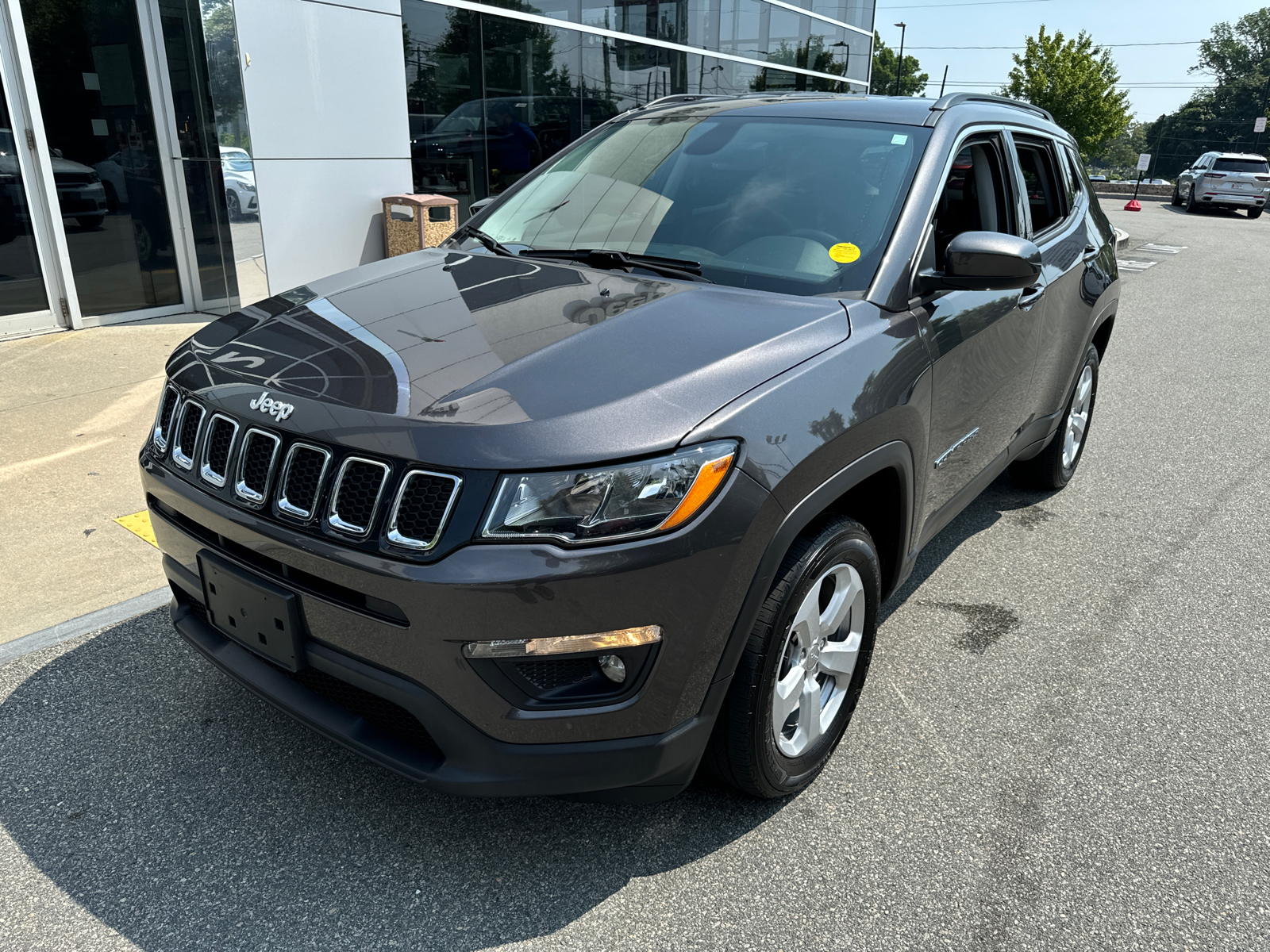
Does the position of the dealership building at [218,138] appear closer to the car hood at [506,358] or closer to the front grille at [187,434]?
the car hood at [506,358]

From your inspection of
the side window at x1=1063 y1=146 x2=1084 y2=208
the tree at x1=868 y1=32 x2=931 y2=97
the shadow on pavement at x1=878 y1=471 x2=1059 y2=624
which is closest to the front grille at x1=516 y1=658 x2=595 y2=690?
the shadow on pavement at x1=878 y1=471 x2=1059 y2=624

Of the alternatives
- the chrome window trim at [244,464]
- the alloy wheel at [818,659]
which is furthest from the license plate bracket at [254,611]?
the alloy wheel at [818,659]

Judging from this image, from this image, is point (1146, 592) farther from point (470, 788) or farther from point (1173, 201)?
point (1173, 201)

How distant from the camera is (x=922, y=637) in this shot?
356 centimetres

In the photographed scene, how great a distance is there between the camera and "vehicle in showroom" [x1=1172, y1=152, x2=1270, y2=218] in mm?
26844

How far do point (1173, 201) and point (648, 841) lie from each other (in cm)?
3696

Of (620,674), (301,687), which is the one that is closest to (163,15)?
(301,687)

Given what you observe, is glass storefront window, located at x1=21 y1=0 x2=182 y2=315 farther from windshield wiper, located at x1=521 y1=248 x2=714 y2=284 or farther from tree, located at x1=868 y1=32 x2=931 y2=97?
tree, located at x1=868 y1=32 x2=931 y2=97

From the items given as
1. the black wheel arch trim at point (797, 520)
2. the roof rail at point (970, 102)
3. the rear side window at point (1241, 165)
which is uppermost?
the roof rail at point (970, 102)

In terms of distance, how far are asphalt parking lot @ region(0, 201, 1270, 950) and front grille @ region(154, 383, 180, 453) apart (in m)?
0.89

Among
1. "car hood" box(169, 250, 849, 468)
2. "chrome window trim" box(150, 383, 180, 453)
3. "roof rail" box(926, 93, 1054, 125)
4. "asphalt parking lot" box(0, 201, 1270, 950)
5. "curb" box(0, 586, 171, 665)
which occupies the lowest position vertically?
"asphalt parking lot" box(0, 201, 1270, 950)

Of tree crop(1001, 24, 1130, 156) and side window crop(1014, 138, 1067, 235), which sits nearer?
side window crop(1014, 138, 1067, 235)

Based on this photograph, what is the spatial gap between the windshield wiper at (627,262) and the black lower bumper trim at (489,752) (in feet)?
4.29

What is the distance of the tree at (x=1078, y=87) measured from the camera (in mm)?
42531
